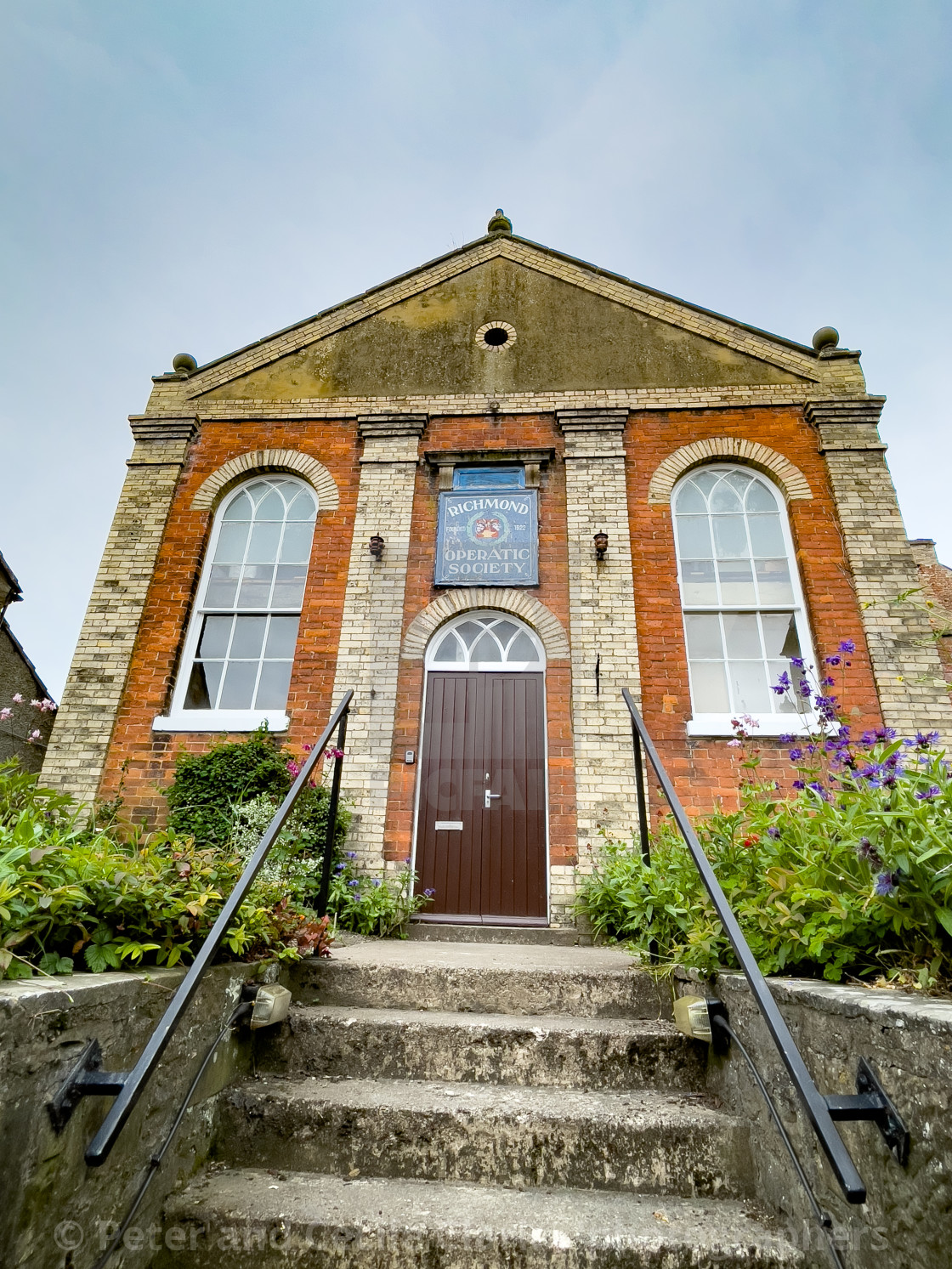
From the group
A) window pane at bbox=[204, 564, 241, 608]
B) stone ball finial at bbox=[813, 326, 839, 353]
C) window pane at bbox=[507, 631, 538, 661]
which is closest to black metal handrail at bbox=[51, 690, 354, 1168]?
window pane at bbox=[507, 631, 538, 661]

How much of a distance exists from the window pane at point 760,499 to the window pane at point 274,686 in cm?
486

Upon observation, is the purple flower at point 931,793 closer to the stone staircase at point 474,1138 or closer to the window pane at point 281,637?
the stone staircase at point 474,1138

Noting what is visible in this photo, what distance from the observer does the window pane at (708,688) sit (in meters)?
6.10

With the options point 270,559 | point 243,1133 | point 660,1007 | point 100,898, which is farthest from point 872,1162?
point 270,559

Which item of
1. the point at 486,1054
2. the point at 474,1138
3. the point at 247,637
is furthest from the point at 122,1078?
the point at 247,637

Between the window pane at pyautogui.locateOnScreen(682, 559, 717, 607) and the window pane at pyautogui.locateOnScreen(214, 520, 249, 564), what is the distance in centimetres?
447

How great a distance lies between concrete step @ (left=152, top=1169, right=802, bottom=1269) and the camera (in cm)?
163

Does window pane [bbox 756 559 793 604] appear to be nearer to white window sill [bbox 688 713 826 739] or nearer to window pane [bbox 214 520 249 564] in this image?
white window sill [bbox 688 713 826 739]

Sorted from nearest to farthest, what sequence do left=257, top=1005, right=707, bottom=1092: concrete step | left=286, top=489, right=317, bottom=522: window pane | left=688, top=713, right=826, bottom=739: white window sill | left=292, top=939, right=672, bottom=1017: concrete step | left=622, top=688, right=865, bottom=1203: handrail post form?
left=622, top=688, right=865, bottom=1203: handrail post, left=257, top=1005, right=707, bottom=1092: concrete step, left=292, top=939, right=672, bottom=1017: concrete step, left=688, top=713, right=826, bottom=739: white window sill, left=286, top=489, right=317, bottom=522: window pane

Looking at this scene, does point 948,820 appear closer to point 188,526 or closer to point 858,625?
point 858,625

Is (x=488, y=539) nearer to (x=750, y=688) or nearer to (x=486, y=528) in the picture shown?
(x=486, y=528)

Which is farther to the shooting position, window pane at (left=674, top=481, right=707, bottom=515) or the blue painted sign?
window pane at (left=674, top=481, right=707, bottom=515)

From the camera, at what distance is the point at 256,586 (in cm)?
687

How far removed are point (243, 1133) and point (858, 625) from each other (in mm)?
6016
